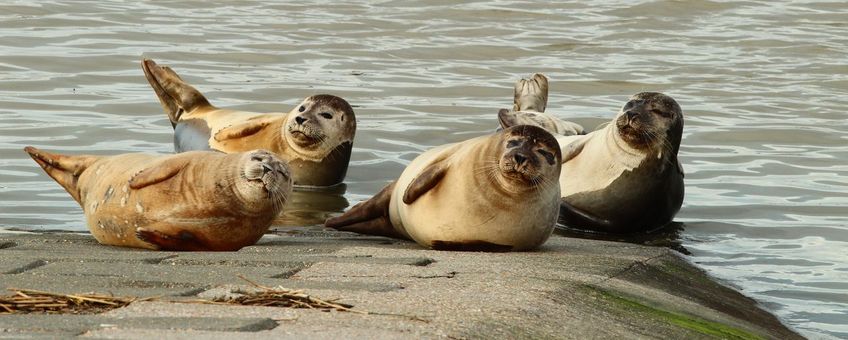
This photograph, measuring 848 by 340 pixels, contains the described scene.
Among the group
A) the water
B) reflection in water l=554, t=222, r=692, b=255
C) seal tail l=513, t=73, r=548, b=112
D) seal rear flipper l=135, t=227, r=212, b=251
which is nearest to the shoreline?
seal rear flipper l=135, t=227, r=212, b=251

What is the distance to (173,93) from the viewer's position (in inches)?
422

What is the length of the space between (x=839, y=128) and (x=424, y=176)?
21.4ft

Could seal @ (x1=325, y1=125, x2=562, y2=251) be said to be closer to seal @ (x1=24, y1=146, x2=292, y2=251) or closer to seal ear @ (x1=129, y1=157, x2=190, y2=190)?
seal @ (x1=24, y1=146, x2=292, y2=251)

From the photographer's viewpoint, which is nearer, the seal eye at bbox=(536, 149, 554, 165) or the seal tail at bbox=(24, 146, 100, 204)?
the seal eye at bbox=(536, 149, 554, 165)

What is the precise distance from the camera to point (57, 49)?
15.4 m

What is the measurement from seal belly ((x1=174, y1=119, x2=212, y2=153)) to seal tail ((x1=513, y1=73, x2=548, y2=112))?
2225 mm

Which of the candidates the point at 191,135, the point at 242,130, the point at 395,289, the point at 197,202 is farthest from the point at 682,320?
the point at 191,135

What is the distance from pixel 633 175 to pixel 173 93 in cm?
371

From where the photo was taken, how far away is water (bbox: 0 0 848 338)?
852 centimetres

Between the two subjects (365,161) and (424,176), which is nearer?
(424,176)

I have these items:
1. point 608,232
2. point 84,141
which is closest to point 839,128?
point 608,232

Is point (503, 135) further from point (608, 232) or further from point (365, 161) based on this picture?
point (365, 161)

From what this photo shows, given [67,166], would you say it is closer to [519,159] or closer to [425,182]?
[425,182]

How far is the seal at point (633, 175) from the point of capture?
27.2ft
